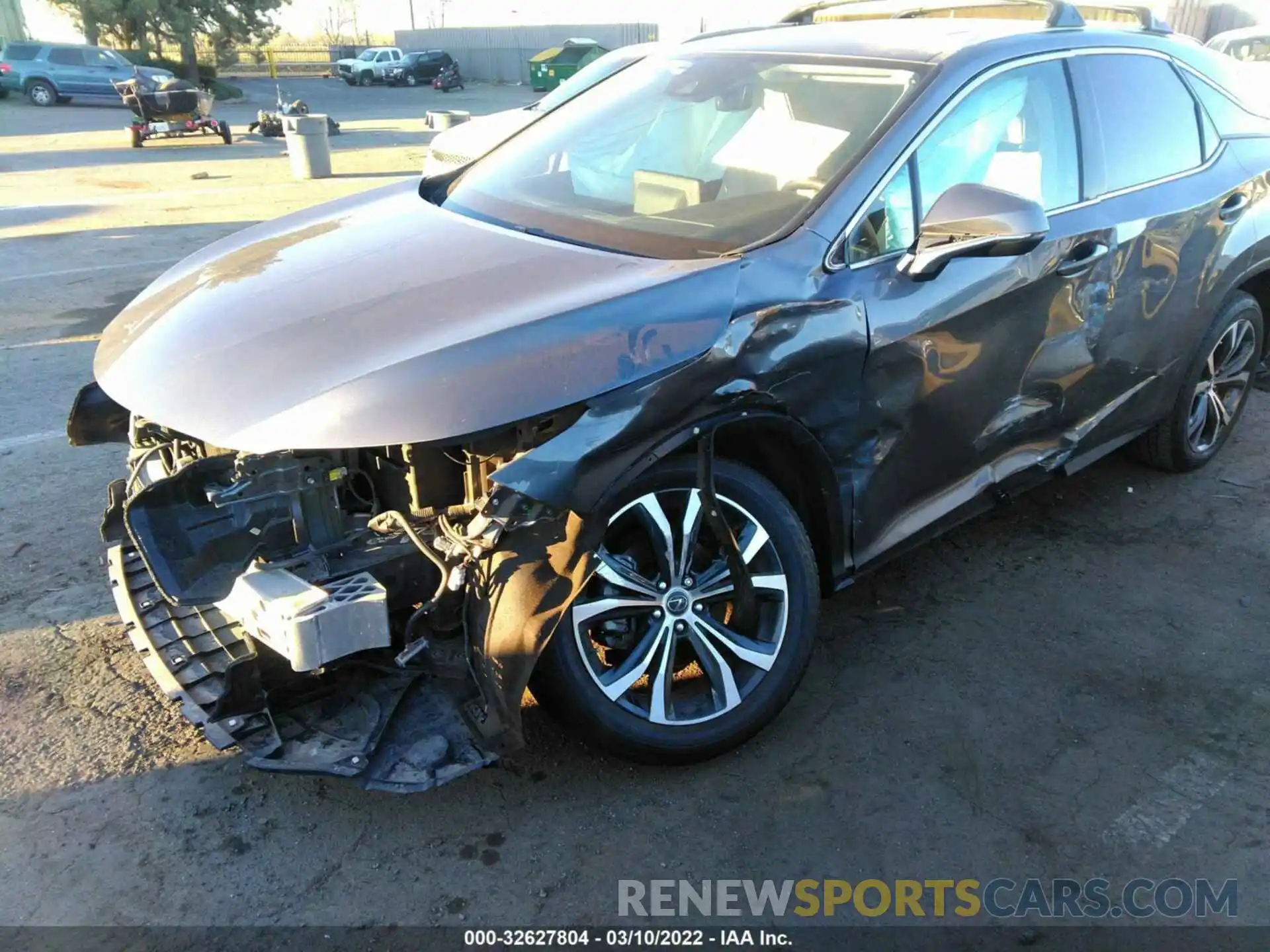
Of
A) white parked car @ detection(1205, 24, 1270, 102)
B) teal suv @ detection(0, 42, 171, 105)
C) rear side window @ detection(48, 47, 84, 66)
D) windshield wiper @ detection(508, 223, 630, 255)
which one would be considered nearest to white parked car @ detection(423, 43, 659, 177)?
windshield wiper @ detection(508, 223, 630, 255)

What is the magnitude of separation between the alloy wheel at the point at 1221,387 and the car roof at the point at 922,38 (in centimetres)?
139

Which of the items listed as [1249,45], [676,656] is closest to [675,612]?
[676,656]

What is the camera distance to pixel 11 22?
38156mm

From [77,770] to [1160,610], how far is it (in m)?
3.67

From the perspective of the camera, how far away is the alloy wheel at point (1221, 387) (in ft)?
14.6

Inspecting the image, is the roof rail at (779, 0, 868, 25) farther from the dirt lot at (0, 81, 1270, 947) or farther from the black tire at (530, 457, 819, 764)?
the black tire at (530, 457, 819, 764)

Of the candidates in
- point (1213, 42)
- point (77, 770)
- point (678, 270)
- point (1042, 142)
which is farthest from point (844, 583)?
point (1213, 42)

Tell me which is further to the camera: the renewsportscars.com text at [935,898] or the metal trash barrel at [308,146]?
the metal trash barrel at [308,146]

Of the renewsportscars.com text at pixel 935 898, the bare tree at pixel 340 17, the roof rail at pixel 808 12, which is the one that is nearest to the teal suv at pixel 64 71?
the roof rail at pixel 808 12

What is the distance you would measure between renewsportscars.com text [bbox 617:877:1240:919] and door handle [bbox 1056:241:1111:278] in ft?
6.26

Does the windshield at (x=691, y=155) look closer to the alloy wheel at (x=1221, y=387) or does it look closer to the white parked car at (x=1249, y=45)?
the alloy wheel at (x=1221, y=387)

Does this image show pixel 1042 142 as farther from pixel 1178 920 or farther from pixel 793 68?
pixel 1178 920

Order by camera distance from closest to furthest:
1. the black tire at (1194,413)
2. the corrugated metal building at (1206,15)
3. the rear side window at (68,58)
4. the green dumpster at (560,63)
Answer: the black tire at (1194,413) → the corrugated metal building at (1206,15) → the rear side window at (68,58) → the green dumpster at (560,63)

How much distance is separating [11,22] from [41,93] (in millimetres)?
16415
